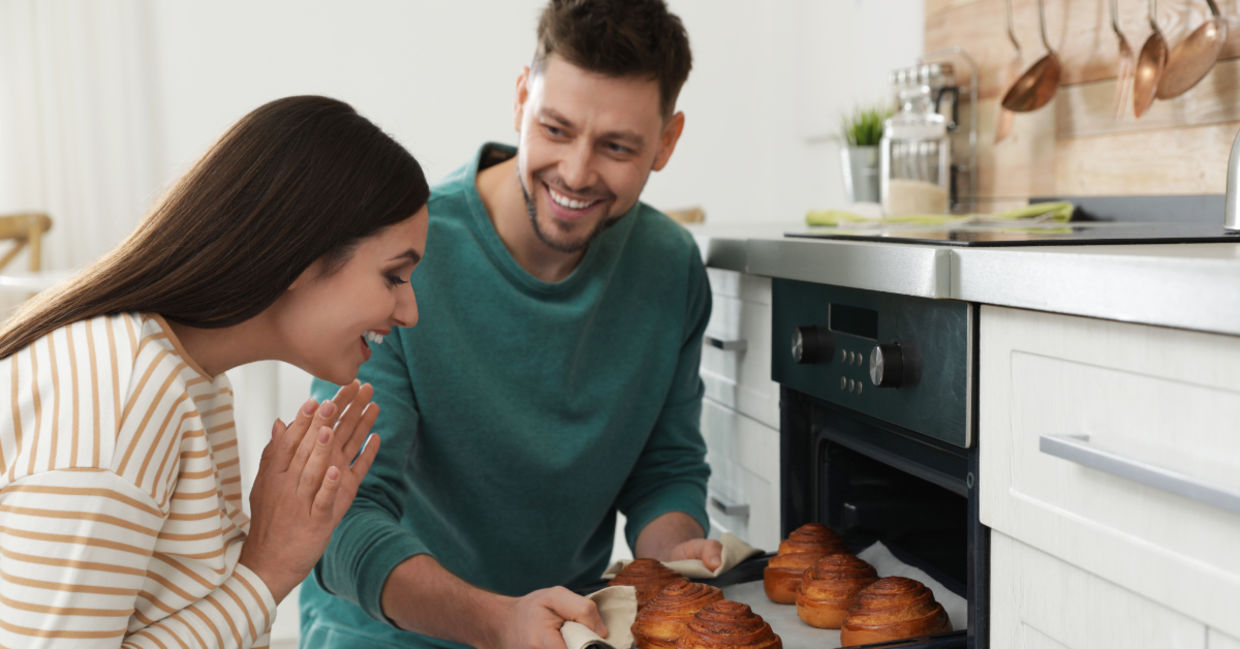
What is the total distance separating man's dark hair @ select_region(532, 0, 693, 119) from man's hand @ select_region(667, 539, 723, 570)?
546 mm

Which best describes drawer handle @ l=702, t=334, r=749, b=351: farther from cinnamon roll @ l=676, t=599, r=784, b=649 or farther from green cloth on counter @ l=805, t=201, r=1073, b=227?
cinnamon roll @ l=676, t=599, r=784, b=649

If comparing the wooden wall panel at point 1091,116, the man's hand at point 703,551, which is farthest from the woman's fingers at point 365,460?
the wooden wall panel at point 1091,116

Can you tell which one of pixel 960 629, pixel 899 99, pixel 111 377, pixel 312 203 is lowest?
pixel 960 629

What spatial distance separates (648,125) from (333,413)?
0.57m

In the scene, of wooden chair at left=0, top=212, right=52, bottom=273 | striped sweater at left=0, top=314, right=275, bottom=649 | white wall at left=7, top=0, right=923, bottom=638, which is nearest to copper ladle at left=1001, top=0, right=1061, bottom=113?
striped sweater at left=0, top=314, right=275, bottom=649

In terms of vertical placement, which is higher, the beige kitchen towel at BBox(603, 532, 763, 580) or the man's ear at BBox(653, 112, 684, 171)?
the man's ear at BBox(653, 112, 684, 171)

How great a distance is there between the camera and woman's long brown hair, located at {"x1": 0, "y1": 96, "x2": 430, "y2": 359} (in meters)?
0.86

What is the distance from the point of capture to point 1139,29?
1.48 m

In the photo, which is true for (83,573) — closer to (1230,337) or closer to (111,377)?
(111,377)

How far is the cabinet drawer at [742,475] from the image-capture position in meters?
1.36

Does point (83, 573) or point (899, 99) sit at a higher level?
point (899, 99)

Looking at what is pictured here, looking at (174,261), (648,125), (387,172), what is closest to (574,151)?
(648,125)

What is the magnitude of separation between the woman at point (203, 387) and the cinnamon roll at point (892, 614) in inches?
17.9

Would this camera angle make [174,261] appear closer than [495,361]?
Yes
